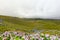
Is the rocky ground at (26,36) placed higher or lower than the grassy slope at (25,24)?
lower

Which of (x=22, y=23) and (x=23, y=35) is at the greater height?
(x=22, y=23)

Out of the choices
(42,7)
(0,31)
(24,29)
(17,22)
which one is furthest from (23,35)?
(42,7)

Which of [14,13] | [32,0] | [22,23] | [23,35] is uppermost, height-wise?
[32,0]

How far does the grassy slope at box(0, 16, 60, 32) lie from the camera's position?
4.65 feet

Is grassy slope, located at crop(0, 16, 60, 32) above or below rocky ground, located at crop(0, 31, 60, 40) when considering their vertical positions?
above

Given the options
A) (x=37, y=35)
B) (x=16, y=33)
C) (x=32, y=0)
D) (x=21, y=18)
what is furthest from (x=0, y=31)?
(x=32, y=0)

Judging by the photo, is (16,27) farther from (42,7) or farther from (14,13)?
(42,7)

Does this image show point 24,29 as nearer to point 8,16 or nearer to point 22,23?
point 22,23

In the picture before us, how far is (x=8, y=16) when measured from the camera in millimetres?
1476

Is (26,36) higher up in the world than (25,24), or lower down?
lower down

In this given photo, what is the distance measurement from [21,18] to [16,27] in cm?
13

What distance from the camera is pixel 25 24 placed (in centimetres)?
143

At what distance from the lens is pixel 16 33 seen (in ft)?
4.63

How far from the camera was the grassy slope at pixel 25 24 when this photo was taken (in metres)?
1.42
